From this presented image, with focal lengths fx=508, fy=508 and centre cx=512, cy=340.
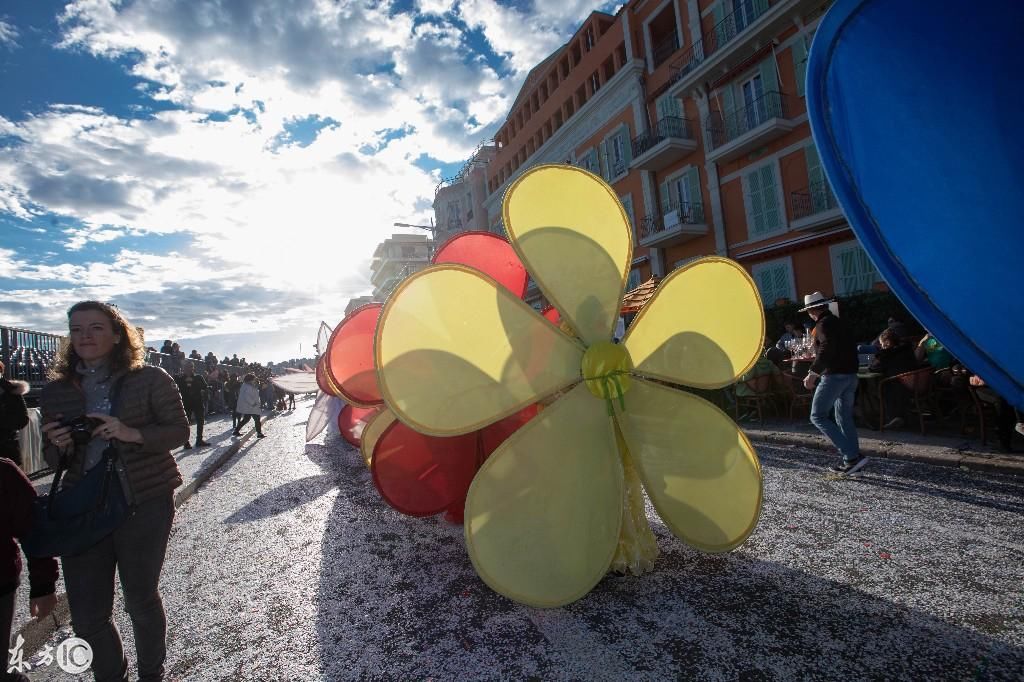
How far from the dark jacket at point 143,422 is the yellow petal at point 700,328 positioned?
2108 millimetres

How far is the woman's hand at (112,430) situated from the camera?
6.14 feet

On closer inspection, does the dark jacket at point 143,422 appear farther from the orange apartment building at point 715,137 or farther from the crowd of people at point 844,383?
the orange apartment building at point 715,137

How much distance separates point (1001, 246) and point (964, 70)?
0.36 metres

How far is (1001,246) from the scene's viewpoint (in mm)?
1015

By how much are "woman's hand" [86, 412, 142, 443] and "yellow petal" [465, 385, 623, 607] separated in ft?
4.36

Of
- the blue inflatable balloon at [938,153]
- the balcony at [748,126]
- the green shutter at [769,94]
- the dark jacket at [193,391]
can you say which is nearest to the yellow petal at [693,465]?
the blue inflatable balloon at [938,153]

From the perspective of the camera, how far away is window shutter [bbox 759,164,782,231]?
14.4 m

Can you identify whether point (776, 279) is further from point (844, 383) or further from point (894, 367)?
point (844, 383)

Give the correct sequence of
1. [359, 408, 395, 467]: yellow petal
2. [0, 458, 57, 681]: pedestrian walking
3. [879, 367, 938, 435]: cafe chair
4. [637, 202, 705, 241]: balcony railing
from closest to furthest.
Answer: [0, 458, 57, 681]: pedestrian walking < [359, 408, 395, 467]: yellow petal < [879, 367, 938, 435]: cafe chair < [637, 202, 705, 241]: balcony railing

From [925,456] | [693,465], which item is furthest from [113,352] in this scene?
[925,456]

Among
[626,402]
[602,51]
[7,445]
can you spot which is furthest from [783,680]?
[602,51]

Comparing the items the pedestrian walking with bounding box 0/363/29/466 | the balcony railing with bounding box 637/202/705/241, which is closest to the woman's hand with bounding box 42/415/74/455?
the pedestrian walking with bounding box 0/363/29/466

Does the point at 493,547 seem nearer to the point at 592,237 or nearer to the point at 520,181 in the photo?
the point at 592,237

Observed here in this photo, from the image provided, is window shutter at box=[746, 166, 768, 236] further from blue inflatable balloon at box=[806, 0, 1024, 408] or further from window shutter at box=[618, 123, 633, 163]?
blue inflatable balloon at box=[806, 0, 1024, 408]
